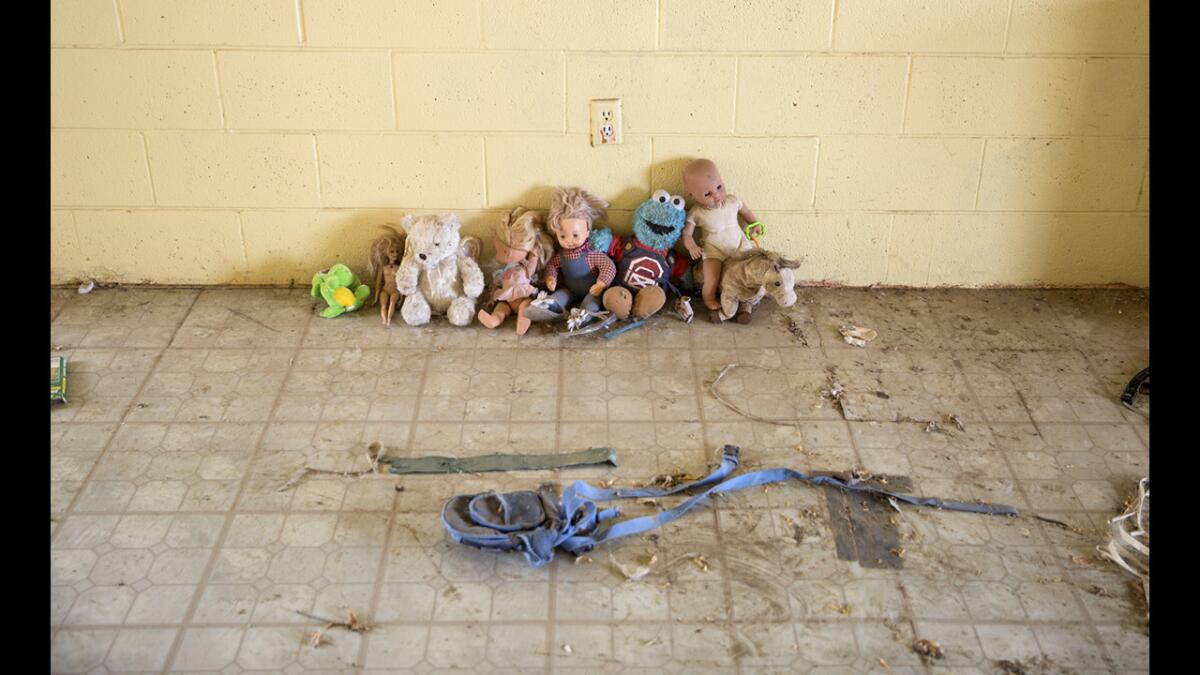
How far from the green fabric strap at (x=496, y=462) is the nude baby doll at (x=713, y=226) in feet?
3.23

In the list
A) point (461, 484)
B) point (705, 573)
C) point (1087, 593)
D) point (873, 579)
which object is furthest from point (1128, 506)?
point (461, 484)

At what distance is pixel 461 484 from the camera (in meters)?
3.35

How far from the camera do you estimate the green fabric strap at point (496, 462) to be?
3.40 m

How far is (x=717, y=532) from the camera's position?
10.4 feet

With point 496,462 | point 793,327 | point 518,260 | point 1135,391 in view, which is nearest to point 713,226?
point 793,327

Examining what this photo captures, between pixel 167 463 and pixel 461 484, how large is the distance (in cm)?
92

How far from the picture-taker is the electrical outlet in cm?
405

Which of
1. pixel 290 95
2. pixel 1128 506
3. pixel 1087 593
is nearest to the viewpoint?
pixel 1087 593

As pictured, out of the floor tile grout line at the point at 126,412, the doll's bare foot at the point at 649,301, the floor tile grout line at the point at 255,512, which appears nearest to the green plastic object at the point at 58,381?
the floor tile grout line at the point at 126,412

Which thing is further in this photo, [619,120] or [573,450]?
[619,120]

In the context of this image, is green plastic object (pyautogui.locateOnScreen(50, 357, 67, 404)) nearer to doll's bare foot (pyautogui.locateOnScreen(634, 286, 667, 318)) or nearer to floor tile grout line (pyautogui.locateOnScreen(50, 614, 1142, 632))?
floor tile grout line (pyautogui.locateOnScreen(50, 614, 1142, 632))

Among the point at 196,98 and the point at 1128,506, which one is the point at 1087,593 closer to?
the point at 1128,506

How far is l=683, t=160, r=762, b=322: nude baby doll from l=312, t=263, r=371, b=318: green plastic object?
49.5 inches

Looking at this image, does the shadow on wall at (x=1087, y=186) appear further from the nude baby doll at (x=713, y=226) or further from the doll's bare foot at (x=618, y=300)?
the doll's bare foot at (x=618, y=300)
